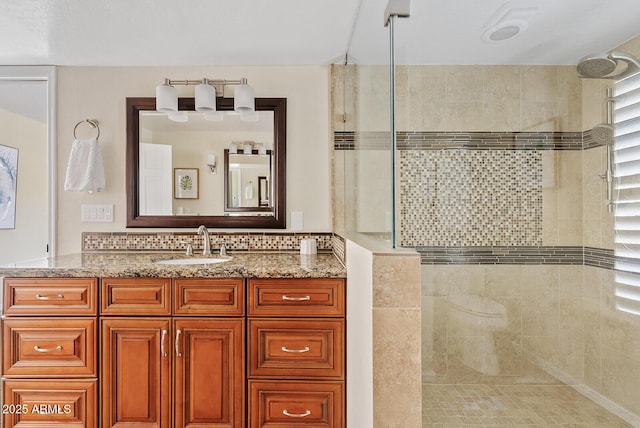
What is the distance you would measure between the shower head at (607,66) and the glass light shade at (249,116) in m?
1.75

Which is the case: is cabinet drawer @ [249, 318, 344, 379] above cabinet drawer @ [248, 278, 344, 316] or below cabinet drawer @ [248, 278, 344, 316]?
below

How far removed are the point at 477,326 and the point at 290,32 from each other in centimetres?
177

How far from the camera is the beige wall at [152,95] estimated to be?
2506 mm

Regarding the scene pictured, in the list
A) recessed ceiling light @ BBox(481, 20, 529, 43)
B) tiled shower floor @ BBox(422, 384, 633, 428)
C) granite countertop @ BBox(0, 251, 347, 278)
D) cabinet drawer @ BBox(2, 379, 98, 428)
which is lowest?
cabinet drawer @ BBox(2, 379, 98, 428)

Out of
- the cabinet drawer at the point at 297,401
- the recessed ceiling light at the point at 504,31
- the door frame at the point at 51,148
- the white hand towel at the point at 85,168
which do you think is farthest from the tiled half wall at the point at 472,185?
the door frame at the point at 51,148

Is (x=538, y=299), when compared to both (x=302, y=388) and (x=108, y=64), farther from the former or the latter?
(x=108, y=64)

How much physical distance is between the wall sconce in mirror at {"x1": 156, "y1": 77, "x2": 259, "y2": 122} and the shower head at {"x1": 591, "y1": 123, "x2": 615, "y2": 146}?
182cm

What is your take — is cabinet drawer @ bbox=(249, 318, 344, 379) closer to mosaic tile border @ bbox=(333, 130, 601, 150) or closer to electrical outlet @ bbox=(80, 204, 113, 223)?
mosaic tile border @ bbox=(333, 130, 601, 150)

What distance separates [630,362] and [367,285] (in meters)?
0.83

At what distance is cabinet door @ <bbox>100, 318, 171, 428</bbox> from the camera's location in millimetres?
1854

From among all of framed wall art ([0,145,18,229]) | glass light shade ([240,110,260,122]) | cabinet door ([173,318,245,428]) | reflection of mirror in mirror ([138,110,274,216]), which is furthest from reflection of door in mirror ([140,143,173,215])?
framed wall art ([0,145,18,229])

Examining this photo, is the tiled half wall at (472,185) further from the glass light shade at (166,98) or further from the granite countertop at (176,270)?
the glass light shade at (166,98)

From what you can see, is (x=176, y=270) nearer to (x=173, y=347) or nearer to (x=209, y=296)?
(x=209, y=296)

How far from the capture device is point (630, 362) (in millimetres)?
1182
